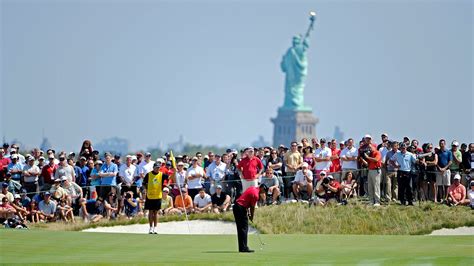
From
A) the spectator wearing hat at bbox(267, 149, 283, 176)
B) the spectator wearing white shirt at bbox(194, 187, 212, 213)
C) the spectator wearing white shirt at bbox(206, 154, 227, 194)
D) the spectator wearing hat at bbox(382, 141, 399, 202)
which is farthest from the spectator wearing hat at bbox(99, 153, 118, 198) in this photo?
the spectator wearing hat at bbox(382, 141, 399, 202)

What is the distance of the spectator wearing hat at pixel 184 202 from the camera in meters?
42.5

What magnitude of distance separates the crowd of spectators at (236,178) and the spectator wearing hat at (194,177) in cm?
3

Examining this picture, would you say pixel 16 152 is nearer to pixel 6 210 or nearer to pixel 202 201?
pixel 6 210

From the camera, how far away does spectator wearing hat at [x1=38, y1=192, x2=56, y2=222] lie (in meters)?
40.9

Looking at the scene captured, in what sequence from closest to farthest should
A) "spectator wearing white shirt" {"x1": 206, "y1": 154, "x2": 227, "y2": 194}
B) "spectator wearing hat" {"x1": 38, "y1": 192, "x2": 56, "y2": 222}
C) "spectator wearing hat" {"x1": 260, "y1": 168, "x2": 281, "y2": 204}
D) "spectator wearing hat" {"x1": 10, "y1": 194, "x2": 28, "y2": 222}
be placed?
"spectator wearing hat" {"x1": 10, "y1": 194, "x2": 28, "y2": 222} < "spectator wearing hat" {"x1": 38, "y1": 192, "x2": 56, "y2": 222} < "spectator wearing hat" {"x1": 260, "y1": 168, "x2": 281, "y2": 204} < "spectator wearing white shirt" {"x1": 206, "y1": 154, "x2": 227, "y2": 194}

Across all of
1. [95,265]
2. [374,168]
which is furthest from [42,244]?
[374,168]

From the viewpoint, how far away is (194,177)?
1679 inches

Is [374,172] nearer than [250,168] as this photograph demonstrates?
No

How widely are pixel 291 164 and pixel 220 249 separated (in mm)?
11671

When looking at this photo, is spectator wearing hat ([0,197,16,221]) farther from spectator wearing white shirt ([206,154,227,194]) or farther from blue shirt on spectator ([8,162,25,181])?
spectator wearing white shirt ([206,154,227,194])

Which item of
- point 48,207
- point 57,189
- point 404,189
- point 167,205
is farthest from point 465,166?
point 48,207

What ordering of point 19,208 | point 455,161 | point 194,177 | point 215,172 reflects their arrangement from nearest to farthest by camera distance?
point 19,208 < point 455,161 < point 194,177 < point 215,172

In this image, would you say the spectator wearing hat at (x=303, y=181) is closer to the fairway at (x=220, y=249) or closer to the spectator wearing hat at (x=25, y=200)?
the fairway at (x=220, y=249)

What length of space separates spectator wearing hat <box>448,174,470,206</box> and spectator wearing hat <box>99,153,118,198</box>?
1066cm
